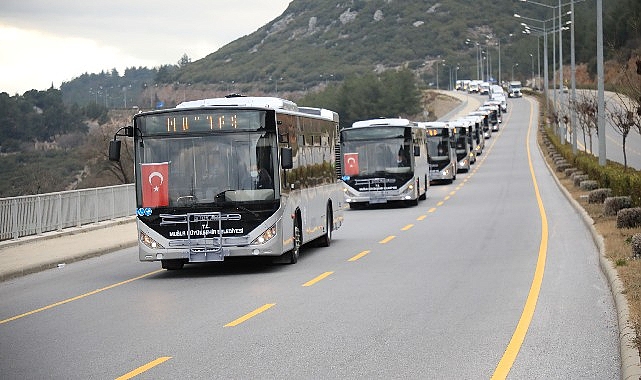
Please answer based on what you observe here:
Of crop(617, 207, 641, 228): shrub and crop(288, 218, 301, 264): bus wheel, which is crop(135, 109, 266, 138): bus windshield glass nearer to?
crop(288, 218, 301, 264): bus wheel

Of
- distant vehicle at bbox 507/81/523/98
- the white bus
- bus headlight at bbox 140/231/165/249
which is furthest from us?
distant vehicle at bbox 507/81/523/98

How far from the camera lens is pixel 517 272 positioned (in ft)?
62.2

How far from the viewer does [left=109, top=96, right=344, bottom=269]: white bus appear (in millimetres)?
20344

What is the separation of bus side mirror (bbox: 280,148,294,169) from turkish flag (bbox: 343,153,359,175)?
2050 centimetres

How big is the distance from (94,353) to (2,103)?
8452 centimetres

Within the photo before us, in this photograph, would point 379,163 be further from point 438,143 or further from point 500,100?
point 500,100

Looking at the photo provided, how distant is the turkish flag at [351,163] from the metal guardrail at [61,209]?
25.6ft

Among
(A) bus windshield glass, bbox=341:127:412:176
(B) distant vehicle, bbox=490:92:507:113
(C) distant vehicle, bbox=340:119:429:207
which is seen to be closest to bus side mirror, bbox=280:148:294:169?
(C) distant vehicle, bbox=340:119:429:207

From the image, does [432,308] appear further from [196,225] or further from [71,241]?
[71,241]

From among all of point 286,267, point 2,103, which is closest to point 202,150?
point 286,267

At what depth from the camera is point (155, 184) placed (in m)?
20.5

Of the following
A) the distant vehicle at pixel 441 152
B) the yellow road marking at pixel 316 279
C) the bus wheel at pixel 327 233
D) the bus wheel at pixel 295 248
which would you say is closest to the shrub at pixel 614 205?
the bus wheel at pixel 327 233

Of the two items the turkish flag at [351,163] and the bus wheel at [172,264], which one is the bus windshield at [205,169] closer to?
the bus wheel at [172,264]

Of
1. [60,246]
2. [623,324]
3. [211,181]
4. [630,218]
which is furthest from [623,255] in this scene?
[60,246]
